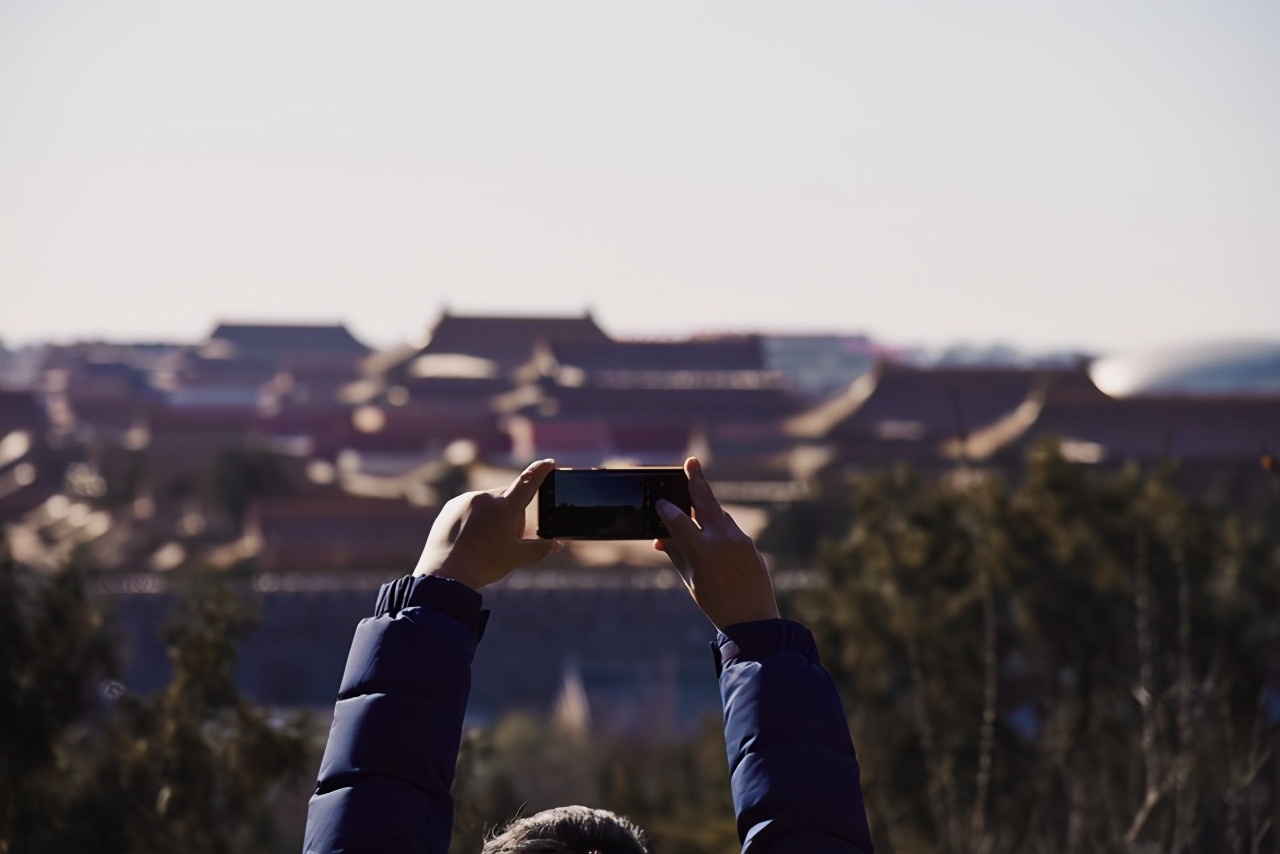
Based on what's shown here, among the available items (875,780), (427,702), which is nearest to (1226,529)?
(875,780)

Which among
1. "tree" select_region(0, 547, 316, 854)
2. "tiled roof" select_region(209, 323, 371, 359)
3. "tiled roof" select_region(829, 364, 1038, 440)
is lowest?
"tree" select_region(0, 547, 316, 854)

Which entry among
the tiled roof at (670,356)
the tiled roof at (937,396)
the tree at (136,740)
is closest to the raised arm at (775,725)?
the tree at (136,740)

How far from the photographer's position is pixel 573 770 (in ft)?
53.2

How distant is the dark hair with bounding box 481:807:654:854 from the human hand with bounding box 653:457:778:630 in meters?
0.26

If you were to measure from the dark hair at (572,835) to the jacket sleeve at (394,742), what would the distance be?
0.38 ft

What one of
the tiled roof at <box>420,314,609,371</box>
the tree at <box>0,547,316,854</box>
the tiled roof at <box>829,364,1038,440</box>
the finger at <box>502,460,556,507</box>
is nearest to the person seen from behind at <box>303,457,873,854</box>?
the finger at <box>502,460,556,507</box>

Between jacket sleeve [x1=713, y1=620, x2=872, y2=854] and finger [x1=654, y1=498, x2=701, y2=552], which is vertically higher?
finger [x1=654, y1=498, x2=701, y2=552]

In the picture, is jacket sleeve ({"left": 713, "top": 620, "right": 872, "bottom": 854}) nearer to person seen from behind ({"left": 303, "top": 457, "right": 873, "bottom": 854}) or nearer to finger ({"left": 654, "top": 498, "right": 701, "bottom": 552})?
person seen from behind ({"left": 303, "top": 457, "right": 873, "bottom": 854})

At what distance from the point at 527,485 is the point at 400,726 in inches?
12.3

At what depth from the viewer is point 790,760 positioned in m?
1.78

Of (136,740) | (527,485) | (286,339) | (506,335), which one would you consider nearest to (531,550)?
(527,485)

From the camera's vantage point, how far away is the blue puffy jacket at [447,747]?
1763 mm

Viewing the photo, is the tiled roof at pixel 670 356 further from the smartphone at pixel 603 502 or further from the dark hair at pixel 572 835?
the dark hair at pixel 572 835

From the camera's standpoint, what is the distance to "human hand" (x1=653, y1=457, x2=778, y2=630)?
6.14 feet
